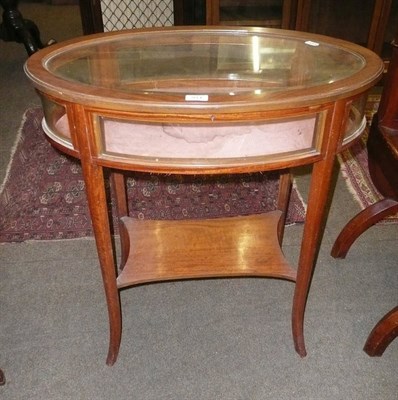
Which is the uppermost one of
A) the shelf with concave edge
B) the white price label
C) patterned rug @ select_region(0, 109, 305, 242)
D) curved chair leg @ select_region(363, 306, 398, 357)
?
the white price label

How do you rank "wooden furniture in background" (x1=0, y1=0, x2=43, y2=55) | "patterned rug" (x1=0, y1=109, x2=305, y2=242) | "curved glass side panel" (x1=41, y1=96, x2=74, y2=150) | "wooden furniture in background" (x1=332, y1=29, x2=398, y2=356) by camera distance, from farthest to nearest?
1. "wooden furniture in background" (x1=0, y1=0, x2=43, y2=55)
2. "patterned rug" (x1=0, y1=109, x2=305, y2=242)
3. "wooden furniture in background" (x1=332, y1=29, x2=398, y2=356)
4. "curved glass side panel" (x1=41, y1=96, x2=74, y2=150)

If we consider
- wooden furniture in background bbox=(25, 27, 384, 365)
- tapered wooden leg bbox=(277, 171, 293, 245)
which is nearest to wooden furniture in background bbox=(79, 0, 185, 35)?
wooden furniture in background bbox=(25, 27, 384, 365)

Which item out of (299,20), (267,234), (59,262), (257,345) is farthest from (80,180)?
(299,20)

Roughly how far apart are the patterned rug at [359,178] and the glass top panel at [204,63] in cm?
85

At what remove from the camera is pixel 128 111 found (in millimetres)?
688

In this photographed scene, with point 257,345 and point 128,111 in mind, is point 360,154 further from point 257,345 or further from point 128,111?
point 128,111

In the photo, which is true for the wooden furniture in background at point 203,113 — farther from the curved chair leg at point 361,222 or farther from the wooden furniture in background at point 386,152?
the curved chair leg at point 361,222

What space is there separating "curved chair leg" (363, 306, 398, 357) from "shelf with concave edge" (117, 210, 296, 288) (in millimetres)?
234

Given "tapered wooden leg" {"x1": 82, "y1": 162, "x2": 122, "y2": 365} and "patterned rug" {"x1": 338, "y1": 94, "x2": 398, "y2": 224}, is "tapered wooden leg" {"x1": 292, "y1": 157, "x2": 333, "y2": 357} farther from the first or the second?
"patterned rug" {"x1": 338, "y1": 94, "x2": 398, "y2": 224}

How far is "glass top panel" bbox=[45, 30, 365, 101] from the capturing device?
822mm

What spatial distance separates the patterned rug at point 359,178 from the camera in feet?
5.74

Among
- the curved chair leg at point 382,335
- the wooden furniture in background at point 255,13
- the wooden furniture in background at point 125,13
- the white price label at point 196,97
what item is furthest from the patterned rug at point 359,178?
the wooden furniture in background at point 125,13

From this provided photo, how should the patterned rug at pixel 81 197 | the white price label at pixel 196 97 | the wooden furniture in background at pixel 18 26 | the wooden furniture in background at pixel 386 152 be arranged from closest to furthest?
the white price label at pixel 196 97 → the wooden furniture in background at pixel 386 152 → the patterned rug at pixel 81 197 → the wooden furniture in background at pixel 18 26

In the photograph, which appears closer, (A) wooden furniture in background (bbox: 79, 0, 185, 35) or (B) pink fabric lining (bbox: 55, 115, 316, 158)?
(B) pink fabric lining (bbox: 55, 115, 316, 158)
